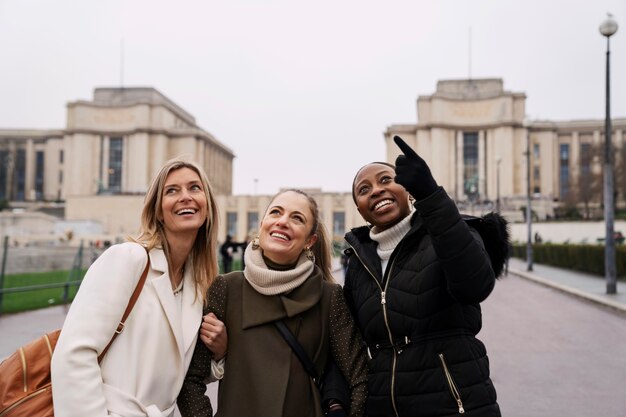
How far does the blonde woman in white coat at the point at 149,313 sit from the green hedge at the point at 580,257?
66.6 ft

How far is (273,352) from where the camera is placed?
2.71 meters

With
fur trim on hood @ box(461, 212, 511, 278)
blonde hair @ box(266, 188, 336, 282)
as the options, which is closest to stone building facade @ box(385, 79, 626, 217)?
blonde hair @ box(266, 188, 336, 282)

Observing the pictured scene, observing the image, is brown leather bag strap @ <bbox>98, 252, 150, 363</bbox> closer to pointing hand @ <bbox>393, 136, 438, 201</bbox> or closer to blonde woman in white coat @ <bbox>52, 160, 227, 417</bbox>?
blonde woman in white coat @ <bbox>52, 160, 227, 417</bbox>

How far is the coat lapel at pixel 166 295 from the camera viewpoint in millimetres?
2664

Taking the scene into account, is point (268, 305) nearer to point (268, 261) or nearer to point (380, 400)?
point (268, 261)

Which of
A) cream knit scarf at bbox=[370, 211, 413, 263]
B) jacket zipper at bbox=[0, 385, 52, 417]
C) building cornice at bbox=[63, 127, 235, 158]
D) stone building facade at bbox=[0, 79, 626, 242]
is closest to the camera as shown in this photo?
jacket zipper at bbox=[0, 385, 52, 417]

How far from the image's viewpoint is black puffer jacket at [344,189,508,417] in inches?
98.0

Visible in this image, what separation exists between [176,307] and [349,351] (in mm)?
914

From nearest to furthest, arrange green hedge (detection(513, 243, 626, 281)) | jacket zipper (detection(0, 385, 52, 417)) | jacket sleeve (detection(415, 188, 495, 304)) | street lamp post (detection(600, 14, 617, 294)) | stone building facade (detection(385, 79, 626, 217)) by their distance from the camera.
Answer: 1. jacket zipper (detection(0, 385, 52, 417))
2. jacket sleeve (detection(415, 188, 495, 304))
3. street lamp post (detection(600, 14, 617, 294))
4. green hedge (detection(513, 243, 626, 281))
5. stone building facade (detection(385, 79, 626, 217))

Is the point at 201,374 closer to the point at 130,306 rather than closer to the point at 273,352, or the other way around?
the point at 273,352

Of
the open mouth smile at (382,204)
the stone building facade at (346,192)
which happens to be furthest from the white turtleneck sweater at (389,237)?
the stone building facade at (346,192)

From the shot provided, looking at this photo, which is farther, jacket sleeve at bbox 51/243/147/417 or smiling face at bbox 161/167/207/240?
smiling face at bbox 161/167/207/240

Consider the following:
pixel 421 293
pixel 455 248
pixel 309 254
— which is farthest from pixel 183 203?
pixel 455 248

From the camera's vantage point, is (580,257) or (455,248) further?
(580,257)
